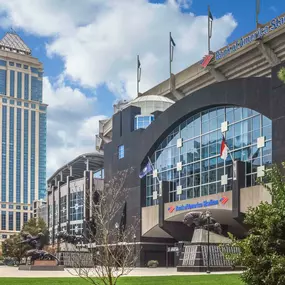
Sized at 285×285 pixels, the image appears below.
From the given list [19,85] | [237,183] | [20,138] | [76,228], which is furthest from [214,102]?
[19,85]

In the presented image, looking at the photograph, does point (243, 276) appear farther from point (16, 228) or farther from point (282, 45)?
point (16, 228)

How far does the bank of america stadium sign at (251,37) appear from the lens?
53.1 m

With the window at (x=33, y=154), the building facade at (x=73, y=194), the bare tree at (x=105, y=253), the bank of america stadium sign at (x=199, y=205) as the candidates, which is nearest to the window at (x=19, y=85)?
the window at (x=33, y=154)

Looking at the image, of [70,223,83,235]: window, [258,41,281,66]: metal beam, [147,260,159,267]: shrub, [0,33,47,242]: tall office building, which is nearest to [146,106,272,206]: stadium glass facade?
[258,41,281,66]: metal beam

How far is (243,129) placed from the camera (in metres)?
51.9

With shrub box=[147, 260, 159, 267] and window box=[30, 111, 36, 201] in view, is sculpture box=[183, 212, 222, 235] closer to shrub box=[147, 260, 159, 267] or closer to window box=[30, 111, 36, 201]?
shrub box=[147, 260, 159, 267]

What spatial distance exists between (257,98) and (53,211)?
66.6 metres

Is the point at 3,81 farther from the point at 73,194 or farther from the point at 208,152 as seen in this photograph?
the point at 208,152

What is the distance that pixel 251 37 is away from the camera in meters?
55.9

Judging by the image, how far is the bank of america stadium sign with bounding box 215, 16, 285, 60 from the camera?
174 feet

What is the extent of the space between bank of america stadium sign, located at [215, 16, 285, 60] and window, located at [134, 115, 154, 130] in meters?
12.4

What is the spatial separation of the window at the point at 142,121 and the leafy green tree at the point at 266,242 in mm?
54650

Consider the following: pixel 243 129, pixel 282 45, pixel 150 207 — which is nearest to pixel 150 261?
pixel 150 207

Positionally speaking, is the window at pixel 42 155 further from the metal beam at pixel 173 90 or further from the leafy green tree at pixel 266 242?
the leafy green tree at pixel 266 242
